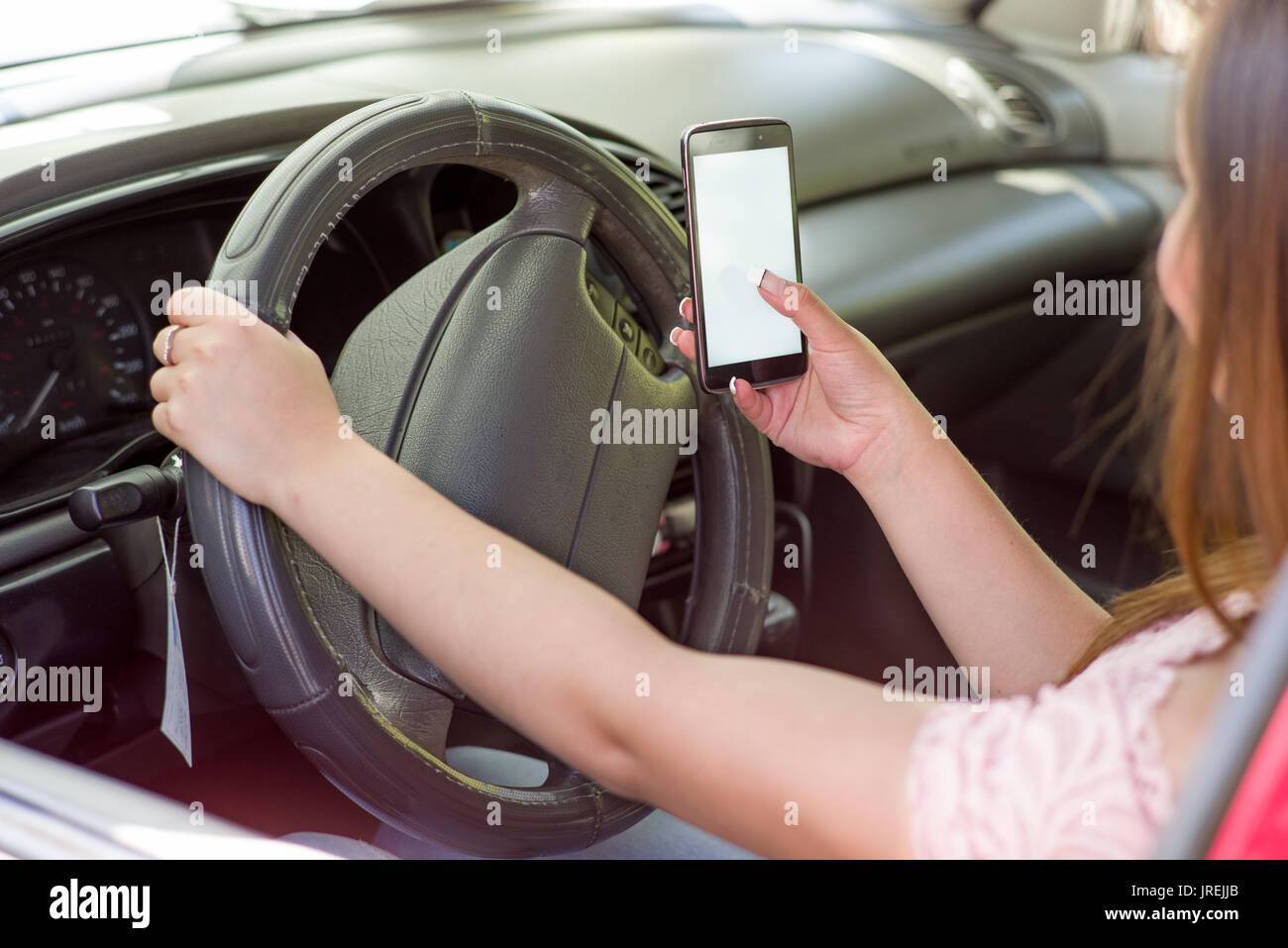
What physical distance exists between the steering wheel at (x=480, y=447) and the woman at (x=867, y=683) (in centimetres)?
3

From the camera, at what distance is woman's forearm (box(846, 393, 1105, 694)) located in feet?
2.91

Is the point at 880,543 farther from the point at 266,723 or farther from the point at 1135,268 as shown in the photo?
the point at 266,723

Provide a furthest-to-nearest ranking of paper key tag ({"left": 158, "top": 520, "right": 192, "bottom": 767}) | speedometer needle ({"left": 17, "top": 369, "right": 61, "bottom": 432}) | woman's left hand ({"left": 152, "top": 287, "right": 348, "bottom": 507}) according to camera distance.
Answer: speedometer needle ({"left": 17, "top": 369, "right": 61, "bottom": 432})
paper key tag ({"left": 158, "top": 520, "right": 192, "bottom": 767})
woman's left hand ({"left": 152, "top": 287, "right": 348, "bottom": 507})

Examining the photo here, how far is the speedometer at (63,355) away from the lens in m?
1.05

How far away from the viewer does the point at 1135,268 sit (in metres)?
2.22

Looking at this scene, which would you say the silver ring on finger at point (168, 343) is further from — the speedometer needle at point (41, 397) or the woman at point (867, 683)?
the speedometer needle at point (41, 397)

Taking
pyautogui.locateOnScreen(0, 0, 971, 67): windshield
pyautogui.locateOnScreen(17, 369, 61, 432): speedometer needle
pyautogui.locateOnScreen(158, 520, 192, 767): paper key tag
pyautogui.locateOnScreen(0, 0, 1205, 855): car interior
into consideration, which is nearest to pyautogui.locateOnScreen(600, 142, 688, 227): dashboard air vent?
pyautogui.locateOnScreen(0, 0, 1205, 855): car interior

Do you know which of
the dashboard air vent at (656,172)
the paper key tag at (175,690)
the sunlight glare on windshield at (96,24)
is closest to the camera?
the paper key tag at (175,690)

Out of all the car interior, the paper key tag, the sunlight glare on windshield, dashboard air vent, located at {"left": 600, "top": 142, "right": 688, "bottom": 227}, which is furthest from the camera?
dashboard air vent, located at {"left": 600, "top": 142, "right": 688, "bottom": 227}

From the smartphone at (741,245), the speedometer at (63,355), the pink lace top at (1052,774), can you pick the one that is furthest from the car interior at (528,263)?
the pink lace top at (1052,774)

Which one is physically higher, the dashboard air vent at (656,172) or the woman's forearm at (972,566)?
the dashboard air vent at (656,172)

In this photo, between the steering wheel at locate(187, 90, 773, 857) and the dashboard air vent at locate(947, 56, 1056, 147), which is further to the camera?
the dashboard air vent at locate(947, 56, 1056, 147)

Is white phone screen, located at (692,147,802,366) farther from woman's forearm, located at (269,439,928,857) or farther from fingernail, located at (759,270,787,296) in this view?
woman's forearm, located at (269,439,928,857)

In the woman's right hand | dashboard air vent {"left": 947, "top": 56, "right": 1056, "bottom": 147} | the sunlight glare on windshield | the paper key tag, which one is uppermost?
the sunlight glare on windshield
